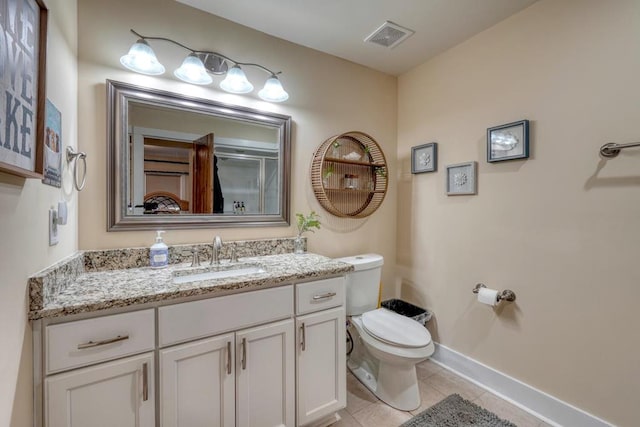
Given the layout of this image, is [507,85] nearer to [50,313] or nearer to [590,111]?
[590,111]

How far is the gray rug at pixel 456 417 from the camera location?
154 cm

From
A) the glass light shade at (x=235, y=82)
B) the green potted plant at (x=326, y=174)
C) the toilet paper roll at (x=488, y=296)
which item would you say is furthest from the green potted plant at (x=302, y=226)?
the toilet paper roll at (x=488, y=296)

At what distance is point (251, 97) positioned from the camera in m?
1.83

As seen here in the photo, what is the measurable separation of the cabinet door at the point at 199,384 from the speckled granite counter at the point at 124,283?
23cm

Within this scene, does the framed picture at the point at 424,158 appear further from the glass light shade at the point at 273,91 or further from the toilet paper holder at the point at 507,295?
the glass light shade at the point at 273,91

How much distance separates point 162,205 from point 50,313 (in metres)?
0.77

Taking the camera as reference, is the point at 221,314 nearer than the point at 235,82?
Yes

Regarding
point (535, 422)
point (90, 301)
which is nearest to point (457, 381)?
point (535, 422)

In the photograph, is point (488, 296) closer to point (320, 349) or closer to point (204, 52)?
point (320, 349)

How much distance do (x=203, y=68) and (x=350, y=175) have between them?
125 cm

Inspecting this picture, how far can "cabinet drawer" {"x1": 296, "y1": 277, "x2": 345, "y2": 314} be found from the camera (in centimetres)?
140

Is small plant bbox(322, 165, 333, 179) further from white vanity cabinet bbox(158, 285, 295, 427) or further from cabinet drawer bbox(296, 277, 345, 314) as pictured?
white vanity cabinet bbox(158, 285, 295, 427)

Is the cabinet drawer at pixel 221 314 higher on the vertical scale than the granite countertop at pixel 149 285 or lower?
lower

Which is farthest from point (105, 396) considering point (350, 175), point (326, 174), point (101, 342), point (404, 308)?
point (404, 308)
